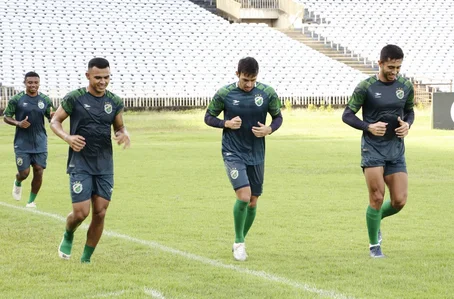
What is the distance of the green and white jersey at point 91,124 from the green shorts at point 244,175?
4.18 feet

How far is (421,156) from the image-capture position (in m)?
23.5

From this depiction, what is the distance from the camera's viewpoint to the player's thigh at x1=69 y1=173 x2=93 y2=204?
8.33 m

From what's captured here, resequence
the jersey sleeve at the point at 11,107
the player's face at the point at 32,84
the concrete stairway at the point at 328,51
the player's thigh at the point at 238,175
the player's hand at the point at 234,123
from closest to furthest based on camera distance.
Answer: the player's hand at the point at 234,123
the player's thigh at the point at 238,175
the player's face at the point at 32,84
the jersey sleeve at the point at 11,107
the concrete stairway at the point at 328,51

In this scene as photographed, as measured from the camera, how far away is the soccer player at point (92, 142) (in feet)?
27.3

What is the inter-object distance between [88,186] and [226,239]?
7.94 feet

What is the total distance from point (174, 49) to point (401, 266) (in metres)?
37.6

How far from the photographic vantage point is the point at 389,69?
8.77m

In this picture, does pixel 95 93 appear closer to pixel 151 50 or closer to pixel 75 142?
pixel 75 142

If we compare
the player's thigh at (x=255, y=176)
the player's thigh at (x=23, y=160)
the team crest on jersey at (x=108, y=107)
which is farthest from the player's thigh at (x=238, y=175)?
the player's thigh at (x=23, y=160)

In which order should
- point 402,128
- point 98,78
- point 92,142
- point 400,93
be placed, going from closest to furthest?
1. point 98,78
2. point 92,142
3. point 402,128
4. point 400,93

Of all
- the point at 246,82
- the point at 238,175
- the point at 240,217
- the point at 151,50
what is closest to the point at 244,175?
the point at 238,175

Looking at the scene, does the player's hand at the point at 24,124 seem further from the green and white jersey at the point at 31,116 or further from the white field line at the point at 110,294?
the white field line at the point at 110,294

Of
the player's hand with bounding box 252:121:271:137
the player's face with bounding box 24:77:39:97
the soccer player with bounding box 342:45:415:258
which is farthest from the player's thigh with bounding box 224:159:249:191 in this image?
the player's face with bounding box 24:77:39:97

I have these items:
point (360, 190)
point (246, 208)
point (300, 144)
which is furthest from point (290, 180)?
point (300, 144)
